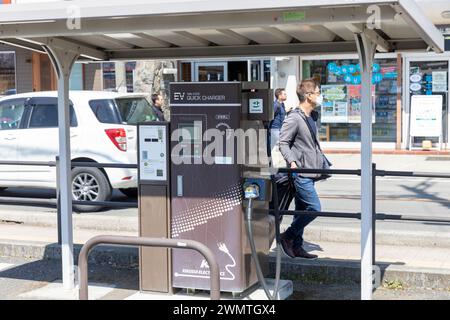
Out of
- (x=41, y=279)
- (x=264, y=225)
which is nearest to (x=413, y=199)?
(x=264, y=225)

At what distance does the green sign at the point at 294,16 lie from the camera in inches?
184

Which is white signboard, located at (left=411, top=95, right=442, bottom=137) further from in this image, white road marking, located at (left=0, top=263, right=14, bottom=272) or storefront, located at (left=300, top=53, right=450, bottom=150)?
white road marking, located at (left=0, top=263, right=14, bottom=272)

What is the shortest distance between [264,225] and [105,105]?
5.13m

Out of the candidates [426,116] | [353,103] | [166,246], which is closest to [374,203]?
[166,246]

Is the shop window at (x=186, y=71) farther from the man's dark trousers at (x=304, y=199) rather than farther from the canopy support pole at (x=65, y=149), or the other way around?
the canopy support pole at (x=65, y=149)

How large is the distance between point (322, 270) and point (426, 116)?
13.0m

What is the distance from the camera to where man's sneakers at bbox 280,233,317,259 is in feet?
23.0

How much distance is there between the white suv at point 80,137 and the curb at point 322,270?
2831mm

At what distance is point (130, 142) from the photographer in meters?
10.5

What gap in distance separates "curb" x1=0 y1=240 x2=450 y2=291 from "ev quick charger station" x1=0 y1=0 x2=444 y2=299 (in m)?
0.84

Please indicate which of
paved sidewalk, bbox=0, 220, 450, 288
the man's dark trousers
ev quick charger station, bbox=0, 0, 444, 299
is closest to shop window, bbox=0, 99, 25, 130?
paved sidewalk, bbox=0, 220, 450, 288

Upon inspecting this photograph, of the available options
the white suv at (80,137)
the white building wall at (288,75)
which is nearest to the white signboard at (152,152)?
the white suv at (80,137)

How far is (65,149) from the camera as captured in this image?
6375mm

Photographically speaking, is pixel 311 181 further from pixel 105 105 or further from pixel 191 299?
pixel 105 105
